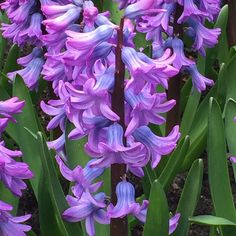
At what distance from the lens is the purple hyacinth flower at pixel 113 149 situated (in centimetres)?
146

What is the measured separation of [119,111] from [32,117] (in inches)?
25.7

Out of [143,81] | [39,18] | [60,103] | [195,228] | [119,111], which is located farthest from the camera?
[195,228]

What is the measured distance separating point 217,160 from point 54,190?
480 millimetres

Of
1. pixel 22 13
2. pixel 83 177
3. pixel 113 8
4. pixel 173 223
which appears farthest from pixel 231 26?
pixel 83 177

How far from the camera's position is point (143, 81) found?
141cm

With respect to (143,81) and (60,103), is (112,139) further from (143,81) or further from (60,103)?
(60,103)

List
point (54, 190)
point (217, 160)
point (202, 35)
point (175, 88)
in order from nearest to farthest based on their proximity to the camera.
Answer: point (54, 190)
point (217, 160)
point (202, 35)
point (175, 88)

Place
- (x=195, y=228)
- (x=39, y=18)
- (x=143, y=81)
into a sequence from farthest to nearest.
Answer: (x=195, y=228) < (x=39, y=18) < (x=143, y=81)

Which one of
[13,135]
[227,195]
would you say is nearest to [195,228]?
[227,195]

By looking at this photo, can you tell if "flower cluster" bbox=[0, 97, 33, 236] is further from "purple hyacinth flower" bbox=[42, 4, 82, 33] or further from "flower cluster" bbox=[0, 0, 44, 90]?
"flower cluster" bbox=[0, 0, 44, 90]

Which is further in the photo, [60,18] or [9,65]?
[9,65]

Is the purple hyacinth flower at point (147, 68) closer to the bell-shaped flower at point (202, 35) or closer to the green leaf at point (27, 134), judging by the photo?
the green leaf at point (27, 134)

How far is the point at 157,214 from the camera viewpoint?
63.1 inches

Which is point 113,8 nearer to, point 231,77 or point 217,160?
point 231,77
